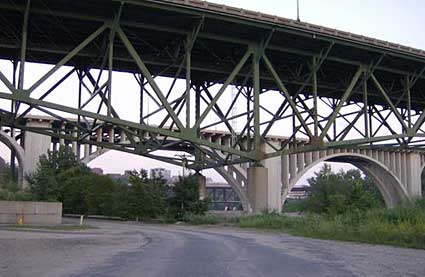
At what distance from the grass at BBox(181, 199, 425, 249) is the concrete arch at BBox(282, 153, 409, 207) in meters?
42.9

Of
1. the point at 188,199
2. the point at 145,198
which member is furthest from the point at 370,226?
the point at 145,198

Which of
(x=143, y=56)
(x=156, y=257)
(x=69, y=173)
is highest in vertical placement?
(x=143, y=56)

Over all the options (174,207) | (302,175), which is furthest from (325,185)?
(174,207)

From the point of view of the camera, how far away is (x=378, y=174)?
91.3 m

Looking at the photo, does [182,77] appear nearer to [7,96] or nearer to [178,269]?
[7,96]

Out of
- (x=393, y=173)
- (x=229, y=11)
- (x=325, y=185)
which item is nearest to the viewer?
(x=229, y=11)

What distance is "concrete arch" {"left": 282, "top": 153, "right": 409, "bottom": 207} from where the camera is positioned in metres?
79.5

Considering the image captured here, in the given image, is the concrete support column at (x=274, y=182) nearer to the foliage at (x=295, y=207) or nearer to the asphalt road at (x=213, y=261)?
the foliage at (x=295, y=207)

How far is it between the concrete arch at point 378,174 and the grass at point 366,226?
141 ft

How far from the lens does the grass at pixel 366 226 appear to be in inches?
836

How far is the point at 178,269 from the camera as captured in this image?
12.9m

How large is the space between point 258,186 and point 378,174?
64.6 meters

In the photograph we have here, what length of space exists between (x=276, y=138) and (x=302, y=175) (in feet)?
22.1

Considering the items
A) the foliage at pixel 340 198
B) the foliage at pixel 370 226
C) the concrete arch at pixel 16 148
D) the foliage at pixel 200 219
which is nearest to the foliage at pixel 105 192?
the foliage at pixel 200 219
